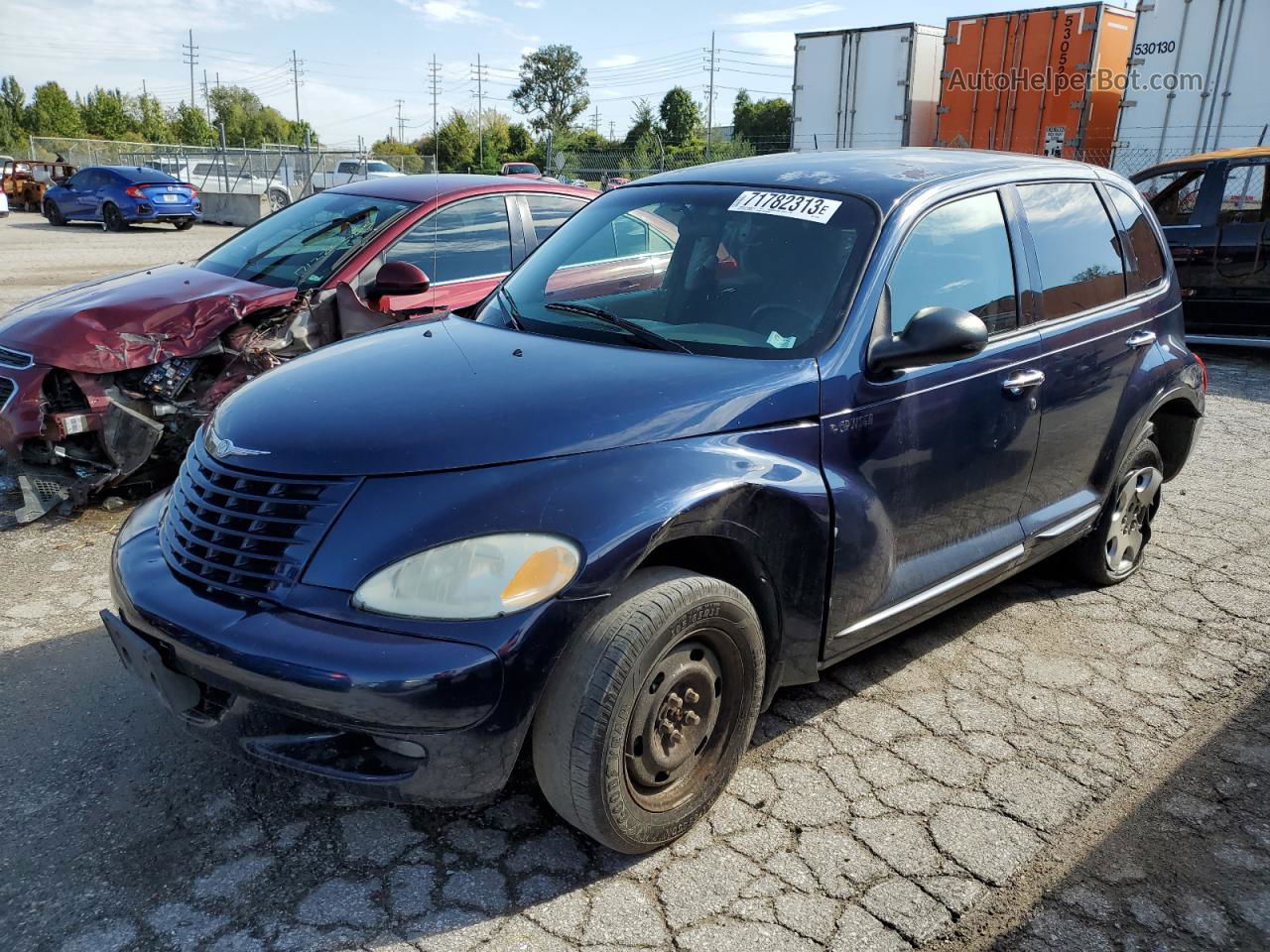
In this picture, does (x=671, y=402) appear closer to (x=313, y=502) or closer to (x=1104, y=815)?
(x=313, y=502)

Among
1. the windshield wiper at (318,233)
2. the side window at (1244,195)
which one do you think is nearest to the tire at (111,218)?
the windshield wiper at (318,233)

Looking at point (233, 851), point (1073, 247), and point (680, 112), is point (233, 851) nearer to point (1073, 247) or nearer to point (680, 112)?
point (1073, 247)

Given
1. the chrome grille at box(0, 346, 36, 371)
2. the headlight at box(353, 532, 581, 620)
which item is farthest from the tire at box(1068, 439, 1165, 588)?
the chrome grille at box(0, 346, 36, 371)

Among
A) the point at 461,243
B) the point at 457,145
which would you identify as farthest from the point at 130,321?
the point at 457,145

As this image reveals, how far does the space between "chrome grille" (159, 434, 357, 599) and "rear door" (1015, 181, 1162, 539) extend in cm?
254

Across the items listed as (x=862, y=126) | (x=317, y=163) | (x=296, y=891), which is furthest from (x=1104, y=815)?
(x=317, y=163)

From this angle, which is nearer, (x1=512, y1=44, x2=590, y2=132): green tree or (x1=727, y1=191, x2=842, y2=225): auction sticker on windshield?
(x1=727, y1=191, x2=842, y2=225): auction sticker on windshield

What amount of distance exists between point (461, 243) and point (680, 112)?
247 ft

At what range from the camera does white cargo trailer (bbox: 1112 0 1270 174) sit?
13727mm

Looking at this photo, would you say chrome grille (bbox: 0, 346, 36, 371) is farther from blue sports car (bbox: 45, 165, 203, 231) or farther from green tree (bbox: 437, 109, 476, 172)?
green tree (bbox: 437, 109, 476, 172)

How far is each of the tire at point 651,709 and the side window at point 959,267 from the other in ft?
3.82

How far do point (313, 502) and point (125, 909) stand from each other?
1097 mm

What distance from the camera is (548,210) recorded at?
21.0 ft

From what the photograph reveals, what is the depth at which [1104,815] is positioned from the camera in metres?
2.87
